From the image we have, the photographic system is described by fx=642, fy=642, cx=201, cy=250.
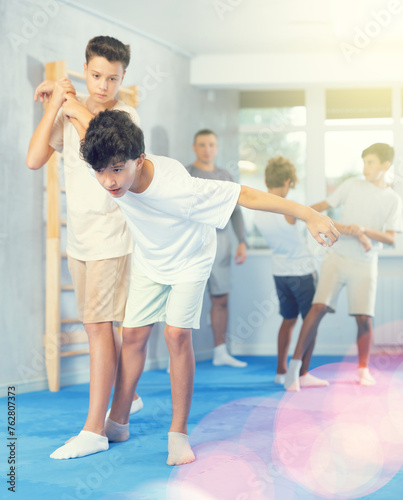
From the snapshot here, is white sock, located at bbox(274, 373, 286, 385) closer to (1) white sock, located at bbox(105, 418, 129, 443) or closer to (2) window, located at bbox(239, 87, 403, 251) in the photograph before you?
(1) white sock, located at bbox(105, 418, 129, 443)

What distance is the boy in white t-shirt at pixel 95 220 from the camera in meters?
2.30

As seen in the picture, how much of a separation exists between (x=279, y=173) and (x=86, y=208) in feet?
5.22

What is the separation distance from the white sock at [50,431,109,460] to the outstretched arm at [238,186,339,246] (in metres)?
0.96

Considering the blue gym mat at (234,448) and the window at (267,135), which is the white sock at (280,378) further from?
the window at (267,135)

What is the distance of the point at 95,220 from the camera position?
236 cm

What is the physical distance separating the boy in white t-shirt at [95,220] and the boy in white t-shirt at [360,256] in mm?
1529

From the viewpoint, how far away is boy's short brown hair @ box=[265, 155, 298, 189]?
3648 mm

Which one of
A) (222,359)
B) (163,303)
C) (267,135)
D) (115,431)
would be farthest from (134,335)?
(267,135)

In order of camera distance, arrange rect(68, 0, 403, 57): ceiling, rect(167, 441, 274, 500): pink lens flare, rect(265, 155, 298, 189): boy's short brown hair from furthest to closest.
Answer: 1. rect(68, 0, 403, 57): ceiling
2. rect(265, 155, 298, 189): boy's short brown hair
3. rect(167, 441, 274, 500): pink lens flare

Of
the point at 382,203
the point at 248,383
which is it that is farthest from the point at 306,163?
the point at 248,383

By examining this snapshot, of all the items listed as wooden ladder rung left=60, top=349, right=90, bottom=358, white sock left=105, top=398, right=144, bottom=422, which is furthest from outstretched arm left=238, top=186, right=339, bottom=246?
wooden ladder rung left=60, top=349, right=90, bottom=358

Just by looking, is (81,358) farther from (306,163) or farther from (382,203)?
(306,163)

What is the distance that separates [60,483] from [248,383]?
6.88 feet

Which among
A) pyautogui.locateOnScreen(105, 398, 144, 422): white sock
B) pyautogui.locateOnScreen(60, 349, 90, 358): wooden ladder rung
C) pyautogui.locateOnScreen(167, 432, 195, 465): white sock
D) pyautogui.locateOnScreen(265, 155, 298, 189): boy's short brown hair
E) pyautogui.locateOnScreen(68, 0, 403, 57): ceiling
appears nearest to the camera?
pyautogui.locateOnScreen(167, 432, 195, 465): white sock
